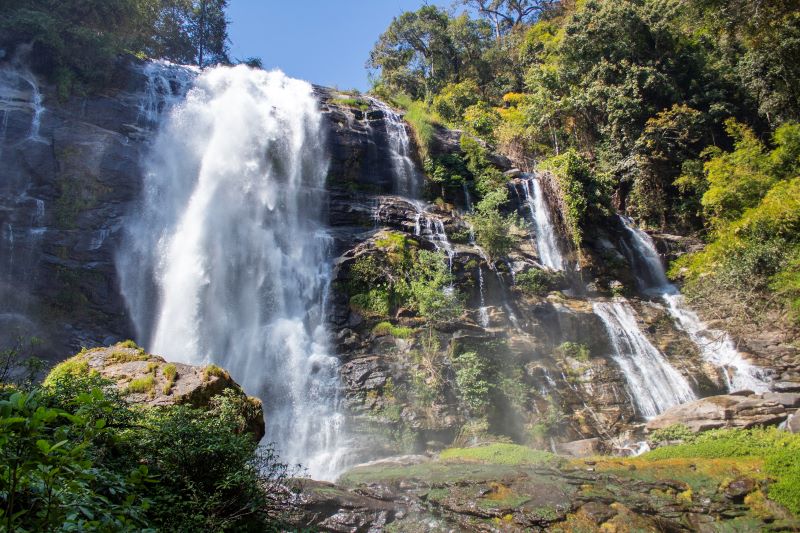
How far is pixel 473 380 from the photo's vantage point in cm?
1274

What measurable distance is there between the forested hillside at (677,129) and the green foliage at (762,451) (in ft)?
19.1

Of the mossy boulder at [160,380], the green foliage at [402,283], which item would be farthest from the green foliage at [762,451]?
the mossy boulder at [160,380]

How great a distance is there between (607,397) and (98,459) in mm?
12556

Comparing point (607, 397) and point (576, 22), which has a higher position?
point (576, 22)

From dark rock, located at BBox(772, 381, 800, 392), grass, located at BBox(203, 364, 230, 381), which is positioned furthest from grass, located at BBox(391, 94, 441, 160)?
grass, located at BBox(203, 364, 230, 381)

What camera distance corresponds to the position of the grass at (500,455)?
1003cm

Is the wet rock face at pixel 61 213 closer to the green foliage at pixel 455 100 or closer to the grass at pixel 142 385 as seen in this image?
the grass at pixel 142 385

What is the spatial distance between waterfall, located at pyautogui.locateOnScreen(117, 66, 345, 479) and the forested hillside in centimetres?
673

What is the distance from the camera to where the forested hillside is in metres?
15.0

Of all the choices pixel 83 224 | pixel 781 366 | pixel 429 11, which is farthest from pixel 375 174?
pixel 429 11

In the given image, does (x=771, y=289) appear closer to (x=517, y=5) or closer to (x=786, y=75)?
(x=786, y=75)

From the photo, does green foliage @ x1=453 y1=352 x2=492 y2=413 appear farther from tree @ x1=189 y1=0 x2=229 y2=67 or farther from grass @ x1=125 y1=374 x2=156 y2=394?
tree @ x1=189 y1=0 x2=229 y2=67

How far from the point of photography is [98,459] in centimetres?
373

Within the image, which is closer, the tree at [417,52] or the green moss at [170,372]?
the green moss at [170,372]
